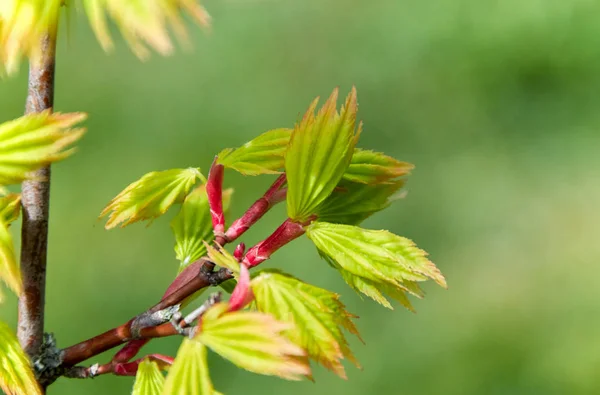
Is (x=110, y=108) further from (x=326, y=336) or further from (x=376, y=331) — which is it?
(x=326, y=336)

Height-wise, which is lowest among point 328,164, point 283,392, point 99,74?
point 283,392

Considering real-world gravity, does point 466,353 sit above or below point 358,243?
below

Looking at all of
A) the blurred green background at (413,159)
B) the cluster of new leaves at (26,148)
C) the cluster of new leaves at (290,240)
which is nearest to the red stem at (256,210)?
the cluster of new leaves at (290,240)

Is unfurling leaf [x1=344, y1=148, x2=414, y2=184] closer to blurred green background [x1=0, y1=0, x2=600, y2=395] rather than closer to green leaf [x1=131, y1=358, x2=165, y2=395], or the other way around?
green leaf [x1=131, y1=358, x2=165, y2=395]

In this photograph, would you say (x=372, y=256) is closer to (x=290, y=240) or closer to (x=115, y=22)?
(x=290, y=240)

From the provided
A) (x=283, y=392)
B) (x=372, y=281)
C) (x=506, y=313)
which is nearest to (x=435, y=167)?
(x=506, y=313)

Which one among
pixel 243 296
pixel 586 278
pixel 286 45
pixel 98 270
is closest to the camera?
pixel 243 296

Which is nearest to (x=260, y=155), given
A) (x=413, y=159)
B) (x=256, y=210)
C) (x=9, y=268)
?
(x=256, y=210)
